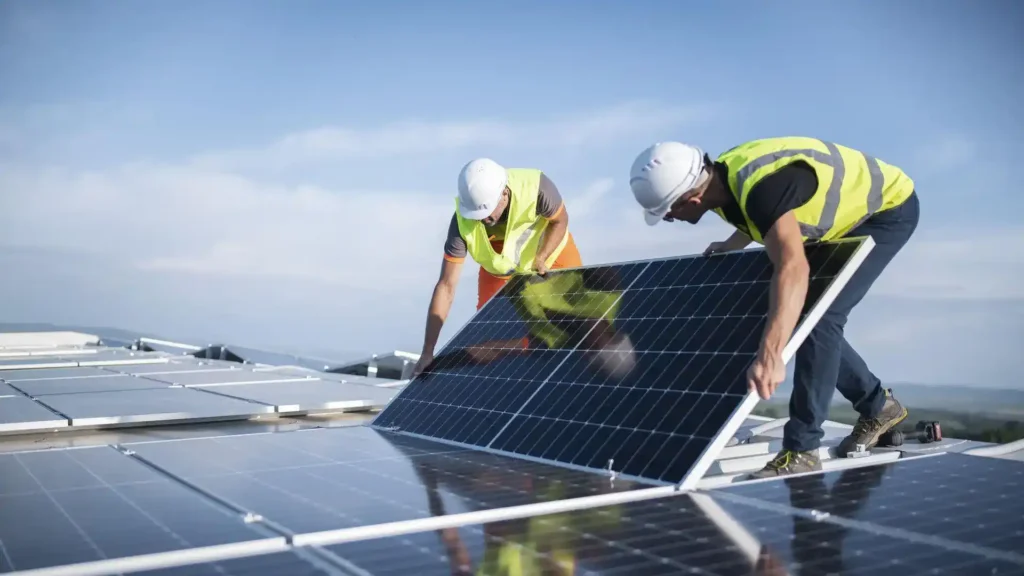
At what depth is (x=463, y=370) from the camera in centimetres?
693

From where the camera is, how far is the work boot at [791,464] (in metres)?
4.86

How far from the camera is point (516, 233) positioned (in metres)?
7.33

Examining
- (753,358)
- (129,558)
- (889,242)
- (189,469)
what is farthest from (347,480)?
(889,242)

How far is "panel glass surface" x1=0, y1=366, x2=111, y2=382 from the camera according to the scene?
11.3m

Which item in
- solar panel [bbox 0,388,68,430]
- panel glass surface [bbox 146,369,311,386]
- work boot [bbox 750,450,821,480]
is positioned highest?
panel glass surface [bbox 146,369,311,386]

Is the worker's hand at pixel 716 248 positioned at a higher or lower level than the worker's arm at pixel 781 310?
higher

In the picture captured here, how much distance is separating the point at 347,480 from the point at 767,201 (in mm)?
2377

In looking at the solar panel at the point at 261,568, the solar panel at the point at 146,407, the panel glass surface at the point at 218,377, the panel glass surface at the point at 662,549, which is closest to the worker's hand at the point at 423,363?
the solar panel at the point at 146,407

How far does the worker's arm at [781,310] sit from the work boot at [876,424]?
4.55 ft

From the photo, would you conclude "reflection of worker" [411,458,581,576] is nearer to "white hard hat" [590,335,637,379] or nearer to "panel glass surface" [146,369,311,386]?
"white hard hat" [590,335,637,379]

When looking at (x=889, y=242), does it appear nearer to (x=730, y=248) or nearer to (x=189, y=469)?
(x=730, y=248)

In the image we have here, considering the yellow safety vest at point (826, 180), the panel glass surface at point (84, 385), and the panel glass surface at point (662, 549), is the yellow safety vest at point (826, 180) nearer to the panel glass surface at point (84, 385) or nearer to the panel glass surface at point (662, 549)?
the panel glass surface at point (662, 549)

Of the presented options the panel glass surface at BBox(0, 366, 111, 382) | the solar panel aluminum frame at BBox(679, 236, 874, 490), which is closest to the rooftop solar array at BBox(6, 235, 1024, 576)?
the solar panel aluminum frame at BBox(679, 236, 874, 490)

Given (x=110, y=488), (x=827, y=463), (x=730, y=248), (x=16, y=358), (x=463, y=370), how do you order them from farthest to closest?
(x=16, y=358)
(x=463, y=370)
(x=730, y=248)
(x=827, y=463)
(x=110, y=488)
